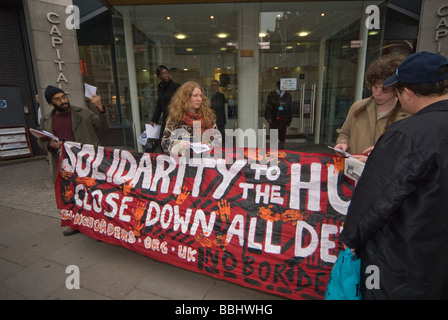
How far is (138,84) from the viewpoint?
7.81 meters

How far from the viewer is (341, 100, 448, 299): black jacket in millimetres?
1103

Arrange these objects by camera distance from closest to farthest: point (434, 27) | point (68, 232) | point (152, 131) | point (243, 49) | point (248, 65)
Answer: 1. point (68, 232)
2. point (152, 131)
3. point (434, 27)
4. point (243, 49)
5. point (248, 65)

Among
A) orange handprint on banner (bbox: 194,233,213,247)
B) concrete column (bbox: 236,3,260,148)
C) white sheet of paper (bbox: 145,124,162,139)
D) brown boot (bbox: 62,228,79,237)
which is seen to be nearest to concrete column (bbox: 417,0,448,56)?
concrete column (bbox: 236,3,260,148)

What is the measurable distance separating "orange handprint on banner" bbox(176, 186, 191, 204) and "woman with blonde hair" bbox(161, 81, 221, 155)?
75 centimetres

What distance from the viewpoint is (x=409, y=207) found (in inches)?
45.9

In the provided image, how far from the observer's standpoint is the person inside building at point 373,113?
6.40 ft

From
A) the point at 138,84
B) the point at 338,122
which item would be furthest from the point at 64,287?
the point at 338,122

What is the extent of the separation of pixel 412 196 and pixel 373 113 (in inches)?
50.0

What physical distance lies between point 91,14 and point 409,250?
10.2 meters

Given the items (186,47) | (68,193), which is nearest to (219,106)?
(186,47)

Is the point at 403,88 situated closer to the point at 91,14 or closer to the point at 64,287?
the point at 64,287

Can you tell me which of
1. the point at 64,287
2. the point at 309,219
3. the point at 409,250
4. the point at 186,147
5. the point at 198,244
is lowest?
the point at 64,287

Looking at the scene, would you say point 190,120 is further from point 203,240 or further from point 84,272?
point 84,272

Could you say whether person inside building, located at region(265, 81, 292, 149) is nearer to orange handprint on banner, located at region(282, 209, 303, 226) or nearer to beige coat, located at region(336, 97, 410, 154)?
beige coat, located at region(336, 97, 410, 154)
